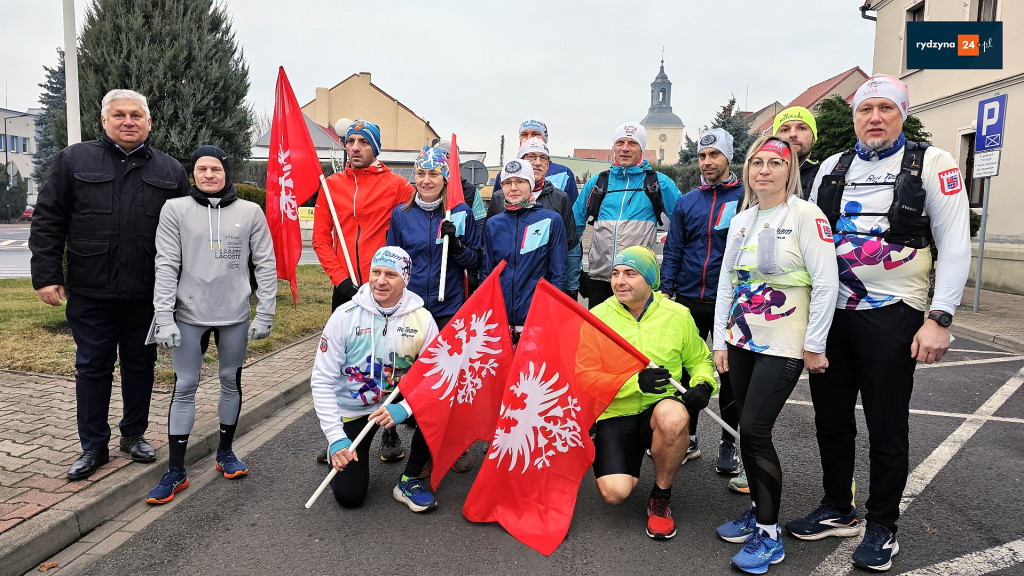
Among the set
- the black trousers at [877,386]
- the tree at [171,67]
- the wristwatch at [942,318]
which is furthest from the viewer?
the tree at [171,67]

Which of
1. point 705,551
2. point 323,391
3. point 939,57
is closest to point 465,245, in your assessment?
point 323,391

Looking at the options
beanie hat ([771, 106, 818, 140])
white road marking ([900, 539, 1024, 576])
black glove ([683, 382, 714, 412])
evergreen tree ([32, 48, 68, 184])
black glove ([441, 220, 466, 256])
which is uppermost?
evergreen tree ([32, 48, 68, 184])

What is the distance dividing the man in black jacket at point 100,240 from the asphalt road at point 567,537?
84cm

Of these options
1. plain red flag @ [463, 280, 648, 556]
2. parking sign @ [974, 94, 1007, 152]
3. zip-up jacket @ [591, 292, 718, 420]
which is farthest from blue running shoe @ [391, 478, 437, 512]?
parking sign @ [974, 94, 1007, 152]

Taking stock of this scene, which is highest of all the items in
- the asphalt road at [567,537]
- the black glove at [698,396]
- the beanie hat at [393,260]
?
the beanie hat at [393,260]

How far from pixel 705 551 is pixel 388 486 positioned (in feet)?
6.43

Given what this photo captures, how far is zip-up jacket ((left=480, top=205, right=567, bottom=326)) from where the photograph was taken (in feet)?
15.6

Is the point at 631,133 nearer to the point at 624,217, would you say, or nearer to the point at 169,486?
the point at 624,217

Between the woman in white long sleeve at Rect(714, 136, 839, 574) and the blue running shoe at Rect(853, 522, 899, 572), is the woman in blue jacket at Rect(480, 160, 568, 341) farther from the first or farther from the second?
the blue running shoe at Rect(853, 522, 899, 572)

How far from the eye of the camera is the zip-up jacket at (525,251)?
477cm

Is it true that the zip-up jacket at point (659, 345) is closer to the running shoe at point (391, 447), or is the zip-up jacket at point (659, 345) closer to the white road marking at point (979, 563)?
the white road marking at point (979, 563)

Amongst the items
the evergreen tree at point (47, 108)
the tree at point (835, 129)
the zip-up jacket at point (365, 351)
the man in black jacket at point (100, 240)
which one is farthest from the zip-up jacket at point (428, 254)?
the evergreen tree at point (47, 108)

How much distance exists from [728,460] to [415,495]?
80.5 inches

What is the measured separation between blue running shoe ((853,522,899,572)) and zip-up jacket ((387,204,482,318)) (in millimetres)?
2733
